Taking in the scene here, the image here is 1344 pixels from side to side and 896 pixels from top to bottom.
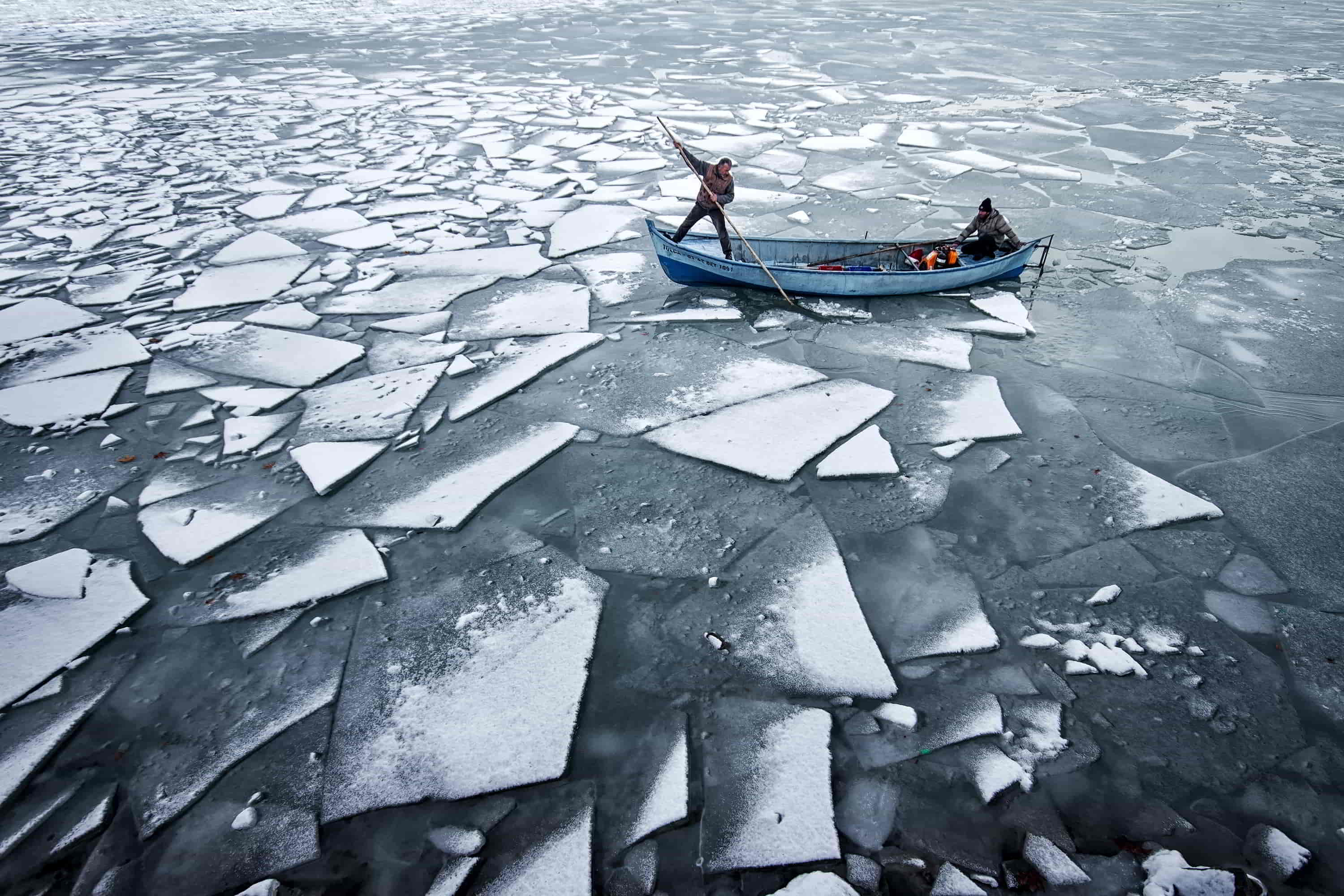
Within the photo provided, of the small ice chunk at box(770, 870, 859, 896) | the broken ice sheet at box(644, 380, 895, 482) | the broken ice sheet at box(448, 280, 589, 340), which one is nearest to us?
the small ice chunk at box(770, 870, 859, 896)

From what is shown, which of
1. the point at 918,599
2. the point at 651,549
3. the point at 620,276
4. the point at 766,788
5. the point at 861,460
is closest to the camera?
the point at 766,788

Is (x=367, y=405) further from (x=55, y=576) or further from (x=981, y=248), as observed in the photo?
(x=981, y=248)

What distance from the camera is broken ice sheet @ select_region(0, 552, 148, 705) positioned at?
231 cm

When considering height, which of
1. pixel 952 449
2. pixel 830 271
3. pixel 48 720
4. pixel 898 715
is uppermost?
pixel 830 271

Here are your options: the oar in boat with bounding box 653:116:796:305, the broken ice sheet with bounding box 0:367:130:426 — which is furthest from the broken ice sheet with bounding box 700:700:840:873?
the broken ice sheet with bounding box 0:367:130:426

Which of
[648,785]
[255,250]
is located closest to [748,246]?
[648,785]

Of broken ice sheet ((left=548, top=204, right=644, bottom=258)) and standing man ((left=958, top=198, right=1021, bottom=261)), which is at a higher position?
standing man ((left=958, top=198, right=1021, bottom=261))

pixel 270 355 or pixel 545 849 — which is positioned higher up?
pixel 270 355

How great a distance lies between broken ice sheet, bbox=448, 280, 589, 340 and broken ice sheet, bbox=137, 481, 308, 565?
163cm

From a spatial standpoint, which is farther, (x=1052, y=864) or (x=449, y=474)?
(x=449, y=474)

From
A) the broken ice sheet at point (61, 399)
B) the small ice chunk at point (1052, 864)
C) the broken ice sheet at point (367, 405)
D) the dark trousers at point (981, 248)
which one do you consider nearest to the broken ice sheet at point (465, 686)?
the broken ice sheet at point (367, 405)

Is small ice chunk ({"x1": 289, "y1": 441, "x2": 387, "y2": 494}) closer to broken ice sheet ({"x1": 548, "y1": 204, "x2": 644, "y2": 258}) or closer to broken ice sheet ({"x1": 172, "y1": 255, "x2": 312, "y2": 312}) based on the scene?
broken ice sheet ({"x1": 172, "y1": 255, "x2": 312, "y2": 312})

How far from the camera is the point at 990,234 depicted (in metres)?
4.99

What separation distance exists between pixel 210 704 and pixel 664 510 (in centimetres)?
177
